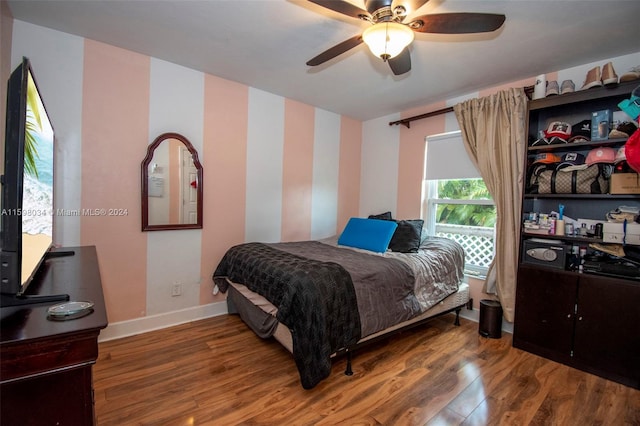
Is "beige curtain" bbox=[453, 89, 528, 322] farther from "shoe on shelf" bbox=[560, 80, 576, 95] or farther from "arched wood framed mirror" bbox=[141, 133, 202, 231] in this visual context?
"arched wood framed mirror" bbox=[141, 133, 202, 231]

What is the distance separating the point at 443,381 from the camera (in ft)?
6.68

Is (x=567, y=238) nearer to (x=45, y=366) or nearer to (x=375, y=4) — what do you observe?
(x=375, y=4)

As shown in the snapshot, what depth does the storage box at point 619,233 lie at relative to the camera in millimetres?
2029

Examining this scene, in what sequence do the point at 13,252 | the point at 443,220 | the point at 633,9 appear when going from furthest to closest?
the point at 443,220
the point at 633,9
the point at 13,252

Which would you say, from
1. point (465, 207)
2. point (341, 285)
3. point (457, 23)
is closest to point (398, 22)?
point (457, 23)

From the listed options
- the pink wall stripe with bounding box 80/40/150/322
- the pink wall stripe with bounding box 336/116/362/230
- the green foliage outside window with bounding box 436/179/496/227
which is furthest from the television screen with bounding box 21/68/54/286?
the green foliage outside window with bounding box 436/179/496/227

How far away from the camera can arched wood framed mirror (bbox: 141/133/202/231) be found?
2.64 m

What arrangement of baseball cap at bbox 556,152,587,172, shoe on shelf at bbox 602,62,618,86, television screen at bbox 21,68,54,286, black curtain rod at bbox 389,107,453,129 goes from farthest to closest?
black curtain rod at bbox 389,107,453,129, baseball cap at bbox 556,152,587,172, shoe on shelf at bbox 602,62,618,86, television screen at bbox 21,68,54,286

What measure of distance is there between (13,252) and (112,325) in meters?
Result: 2.03

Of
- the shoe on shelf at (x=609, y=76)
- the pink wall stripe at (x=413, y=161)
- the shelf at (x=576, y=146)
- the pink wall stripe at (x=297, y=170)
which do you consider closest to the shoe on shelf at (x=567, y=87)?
the shoe on shelf at (x=609, y=76)

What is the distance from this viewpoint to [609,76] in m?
2.10

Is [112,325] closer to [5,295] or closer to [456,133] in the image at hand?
[5,295]

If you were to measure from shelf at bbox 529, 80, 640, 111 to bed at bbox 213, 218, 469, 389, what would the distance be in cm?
147

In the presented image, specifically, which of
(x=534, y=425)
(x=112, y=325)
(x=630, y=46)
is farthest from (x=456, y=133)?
(x=112, y=325)
